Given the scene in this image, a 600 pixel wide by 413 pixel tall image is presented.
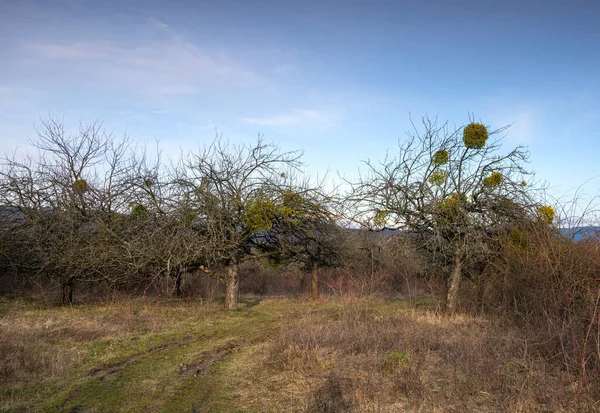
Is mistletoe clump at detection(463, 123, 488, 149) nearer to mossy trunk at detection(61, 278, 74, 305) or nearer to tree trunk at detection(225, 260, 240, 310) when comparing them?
tree trunk at detection(225, 260, 240, 310)

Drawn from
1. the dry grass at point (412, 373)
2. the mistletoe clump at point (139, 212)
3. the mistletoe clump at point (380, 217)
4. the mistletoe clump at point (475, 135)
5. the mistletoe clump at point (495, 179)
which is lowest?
the dry grass at point (412, 373)

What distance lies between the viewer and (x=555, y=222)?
8961 millimetres

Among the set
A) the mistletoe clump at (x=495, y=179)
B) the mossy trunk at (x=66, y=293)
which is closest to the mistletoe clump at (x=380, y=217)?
the mistletoe clump at (x=495, y=179)

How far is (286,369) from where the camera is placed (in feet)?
22.0

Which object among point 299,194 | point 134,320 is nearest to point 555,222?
point 299,194

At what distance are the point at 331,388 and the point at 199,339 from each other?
4.76m

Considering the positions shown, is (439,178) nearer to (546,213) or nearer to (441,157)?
(441,157)

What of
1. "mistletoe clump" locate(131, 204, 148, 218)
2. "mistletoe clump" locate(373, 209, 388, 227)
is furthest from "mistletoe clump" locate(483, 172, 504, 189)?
"mistletoe clump" locate(131, 204, 148, 218)

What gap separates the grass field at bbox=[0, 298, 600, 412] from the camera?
525cm

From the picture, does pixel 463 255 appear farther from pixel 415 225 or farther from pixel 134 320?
pixel 134 320

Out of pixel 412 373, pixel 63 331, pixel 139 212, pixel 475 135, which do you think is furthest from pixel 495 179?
pixel 63 331

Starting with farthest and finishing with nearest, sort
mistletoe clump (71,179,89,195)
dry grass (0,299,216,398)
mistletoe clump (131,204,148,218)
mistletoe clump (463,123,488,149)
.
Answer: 1. mistletoe clump (71,179,89,195)
2. mistletoe clump (131,204,148,218)
3. mistletoe clump (463,123,488,149)
4. dry grass (0,299,216,398)

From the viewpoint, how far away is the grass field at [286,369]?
5.25m

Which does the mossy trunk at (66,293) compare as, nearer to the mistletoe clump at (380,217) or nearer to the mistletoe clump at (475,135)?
the mistletoe clump at (380,217)
